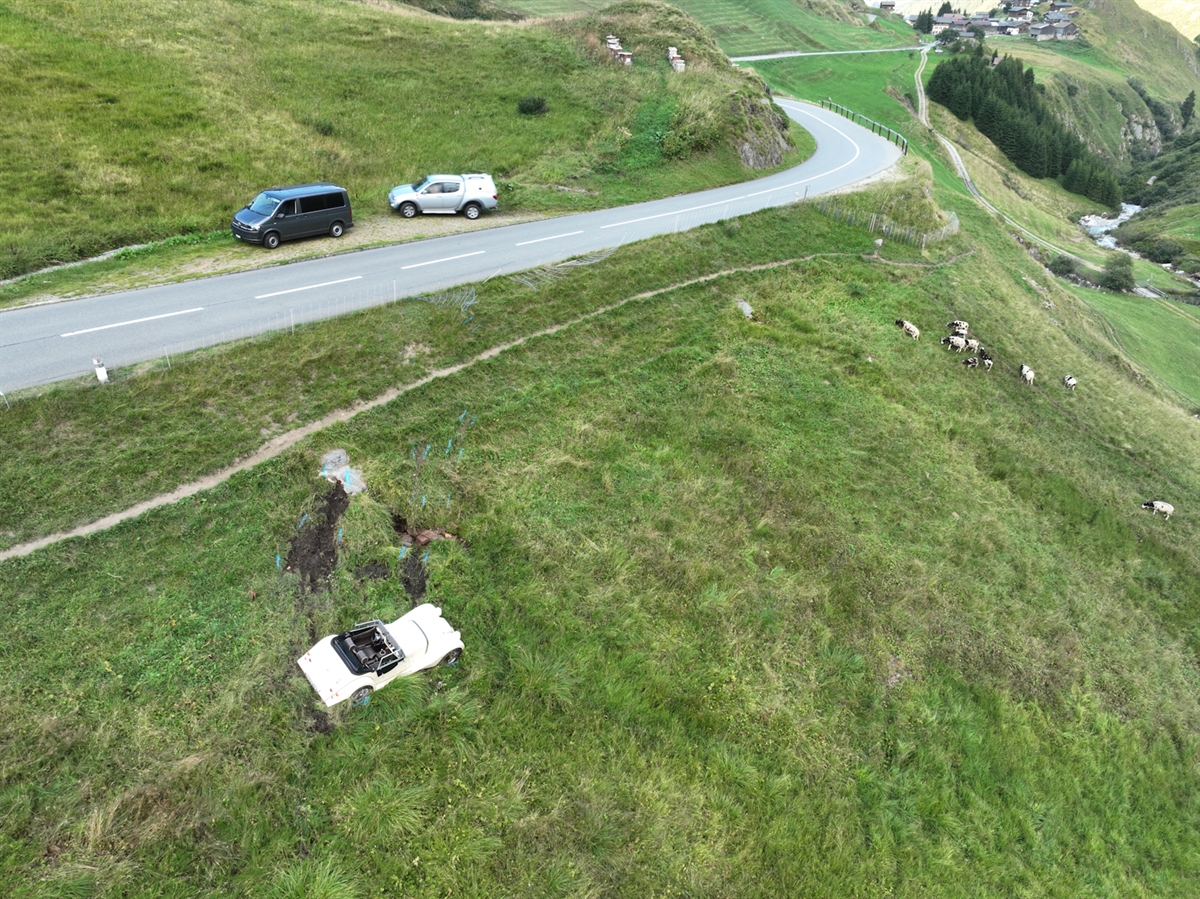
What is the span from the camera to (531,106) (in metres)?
35.9

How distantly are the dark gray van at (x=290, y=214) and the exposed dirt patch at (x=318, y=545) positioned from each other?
13483 mm

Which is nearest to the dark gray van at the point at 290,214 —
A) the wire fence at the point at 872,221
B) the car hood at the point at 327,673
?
the car hood at the point at 327,673

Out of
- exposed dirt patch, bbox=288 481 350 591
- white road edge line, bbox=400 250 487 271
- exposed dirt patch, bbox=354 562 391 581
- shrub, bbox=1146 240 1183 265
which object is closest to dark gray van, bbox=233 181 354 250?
white road edge line, bbox=400 250 487 271

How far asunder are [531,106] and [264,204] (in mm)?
19643

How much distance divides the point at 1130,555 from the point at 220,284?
3203 cm

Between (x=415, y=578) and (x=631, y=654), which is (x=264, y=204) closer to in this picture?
(x=415, y=578)

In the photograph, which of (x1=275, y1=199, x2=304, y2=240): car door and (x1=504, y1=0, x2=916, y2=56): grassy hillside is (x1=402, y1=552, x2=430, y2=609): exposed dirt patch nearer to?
(x1=275, y1=199, x2=304, y2=240): car door

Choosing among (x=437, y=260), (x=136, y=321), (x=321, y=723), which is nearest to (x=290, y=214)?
(x=437, y=260)

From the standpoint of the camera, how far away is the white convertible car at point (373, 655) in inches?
405

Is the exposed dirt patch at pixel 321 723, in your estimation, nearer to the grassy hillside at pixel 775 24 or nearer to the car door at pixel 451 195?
the car door at pixel 451 195

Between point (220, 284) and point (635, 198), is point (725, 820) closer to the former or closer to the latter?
point (220, 284)

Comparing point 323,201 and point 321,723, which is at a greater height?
point 323,201

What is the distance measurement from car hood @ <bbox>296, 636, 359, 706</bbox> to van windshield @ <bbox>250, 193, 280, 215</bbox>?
18.3 m

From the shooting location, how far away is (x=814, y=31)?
117 m
